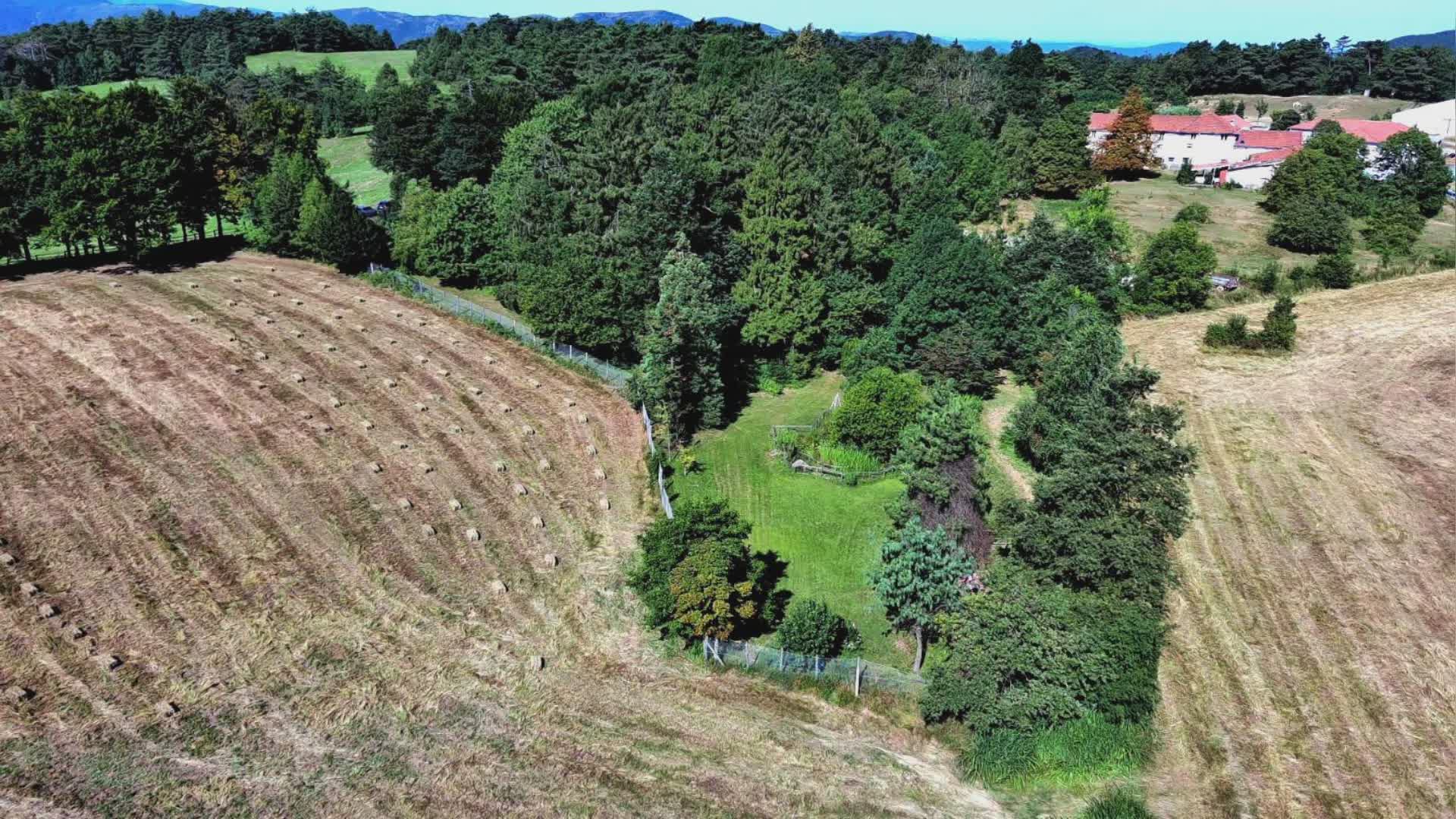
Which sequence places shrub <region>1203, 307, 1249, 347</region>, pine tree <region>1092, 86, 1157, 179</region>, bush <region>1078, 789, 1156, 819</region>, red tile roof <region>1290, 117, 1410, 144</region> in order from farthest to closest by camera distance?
red tile roof <region>1290, 117, 1410, 144</region> → pine tree <region>1092, 86, 1157, 179</region> → shrub <region>1203, 307, 1249, 347</region> → bush <region>1078, 789, 1156, 819</region>

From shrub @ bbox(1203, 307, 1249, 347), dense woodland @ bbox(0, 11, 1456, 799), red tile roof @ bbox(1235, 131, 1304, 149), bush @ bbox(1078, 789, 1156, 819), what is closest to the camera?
bush @ bbox(1078, 789, 1156, 819)

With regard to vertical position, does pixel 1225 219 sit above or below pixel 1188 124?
below

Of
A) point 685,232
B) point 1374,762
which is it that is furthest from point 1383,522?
point 685,232

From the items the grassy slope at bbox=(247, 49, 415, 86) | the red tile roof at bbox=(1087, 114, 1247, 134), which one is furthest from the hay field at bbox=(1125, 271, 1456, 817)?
the grassy slope at bbox=(247, 49, 415, 86)

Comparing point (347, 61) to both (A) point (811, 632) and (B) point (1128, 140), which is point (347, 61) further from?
(A) point (811, 632)

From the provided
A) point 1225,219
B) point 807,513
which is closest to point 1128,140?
point 1225,219

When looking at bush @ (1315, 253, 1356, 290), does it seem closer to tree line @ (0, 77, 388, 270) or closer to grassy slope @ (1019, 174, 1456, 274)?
grassy slope @ (1019, 174, 1456, 274)

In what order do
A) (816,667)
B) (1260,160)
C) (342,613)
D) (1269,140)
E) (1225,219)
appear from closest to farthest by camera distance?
1. (816,667)
2. (342,613)
3. (1225,219)
4. (1260,160)
5. (1269,140)
